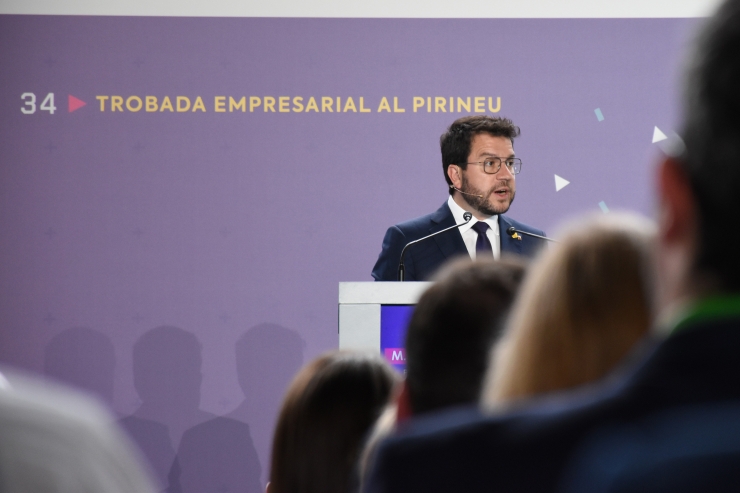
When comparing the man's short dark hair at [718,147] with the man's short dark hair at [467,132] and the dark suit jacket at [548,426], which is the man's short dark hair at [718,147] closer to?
the dark suit jacket at [548,426]

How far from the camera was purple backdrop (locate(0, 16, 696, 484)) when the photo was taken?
4.99 meters

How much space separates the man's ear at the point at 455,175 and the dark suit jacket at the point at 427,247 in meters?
0.23

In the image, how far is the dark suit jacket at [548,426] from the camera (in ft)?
1.27

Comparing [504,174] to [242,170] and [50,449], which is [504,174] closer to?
[242,170]

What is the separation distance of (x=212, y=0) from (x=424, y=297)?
4.44 m

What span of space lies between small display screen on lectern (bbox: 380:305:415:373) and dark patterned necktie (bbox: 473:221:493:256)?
1.15m

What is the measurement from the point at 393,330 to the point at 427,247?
1091 mm

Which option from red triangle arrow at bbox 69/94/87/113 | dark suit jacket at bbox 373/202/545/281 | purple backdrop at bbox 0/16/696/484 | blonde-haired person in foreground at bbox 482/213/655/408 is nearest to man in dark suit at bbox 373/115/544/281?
dark suit jacket at bbox 373/202/545/281

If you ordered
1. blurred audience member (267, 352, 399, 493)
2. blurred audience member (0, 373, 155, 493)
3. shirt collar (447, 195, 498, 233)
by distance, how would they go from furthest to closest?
shirt collar (447, 195, 498, 233), blurred audience member (267, 352, 399, 493), blurred audience member (0, 373, 155, 493)

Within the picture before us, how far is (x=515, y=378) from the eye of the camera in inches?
30.0

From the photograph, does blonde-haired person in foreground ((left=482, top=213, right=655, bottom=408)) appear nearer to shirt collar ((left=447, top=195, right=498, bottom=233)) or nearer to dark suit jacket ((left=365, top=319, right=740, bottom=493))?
dark suit jacket ((left=365, top=319, right=740, bottom=493))

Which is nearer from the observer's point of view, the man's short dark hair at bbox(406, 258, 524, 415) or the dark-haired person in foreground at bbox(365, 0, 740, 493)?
the dark-haired person in foreground at bbox(365, 0, 740, 493)

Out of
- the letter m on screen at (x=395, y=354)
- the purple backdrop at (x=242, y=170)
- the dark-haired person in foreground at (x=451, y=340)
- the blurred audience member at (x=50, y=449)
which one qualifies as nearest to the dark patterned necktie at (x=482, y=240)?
the purple backdrop at (x=242, y=170)

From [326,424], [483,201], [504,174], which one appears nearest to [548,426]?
[326,424]
